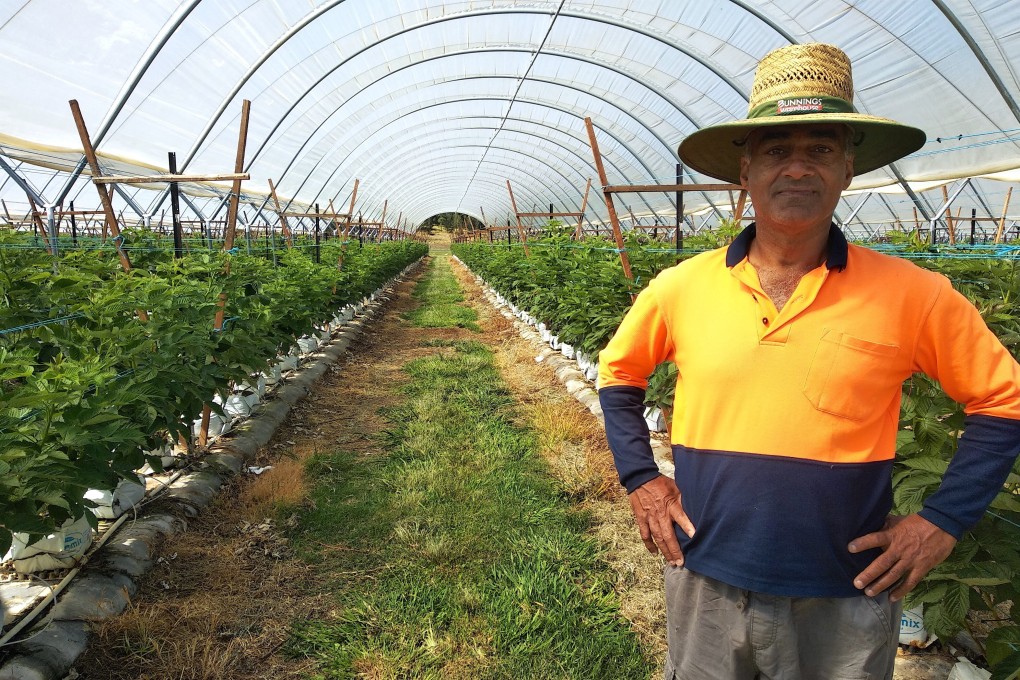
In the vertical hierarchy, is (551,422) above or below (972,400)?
below

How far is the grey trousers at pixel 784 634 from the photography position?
140cm

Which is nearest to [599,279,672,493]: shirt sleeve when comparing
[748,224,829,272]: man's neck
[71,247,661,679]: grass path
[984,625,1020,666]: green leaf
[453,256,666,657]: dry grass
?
[748,224,829,272]: man's neck

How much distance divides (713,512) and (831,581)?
266 mm

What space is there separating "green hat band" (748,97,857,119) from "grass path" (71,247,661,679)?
226 cm

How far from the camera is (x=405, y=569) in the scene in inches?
137

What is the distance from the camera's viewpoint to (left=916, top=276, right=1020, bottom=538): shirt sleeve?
1.30 metres

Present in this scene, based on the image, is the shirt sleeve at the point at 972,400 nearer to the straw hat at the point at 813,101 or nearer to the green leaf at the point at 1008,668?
the straw hat at the point at 813,101

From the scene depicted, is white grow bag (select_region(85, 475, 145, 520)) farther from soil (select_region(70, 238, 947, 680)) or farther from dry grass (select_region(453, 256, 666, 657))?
dry grass (select_region(453, 256, 666, 657))

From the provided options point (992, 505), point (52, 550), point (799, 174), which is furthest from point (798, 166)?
point (52, 550)

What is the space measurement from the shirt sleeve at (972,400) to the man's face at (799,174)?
294 millimetres

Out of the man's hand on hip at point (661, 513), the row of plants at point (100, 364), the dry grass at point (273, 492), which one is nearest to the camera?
the man's hand on hip at point (661, 513)

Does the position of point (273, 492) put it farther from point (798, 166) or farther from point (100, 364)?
point (798, 166)

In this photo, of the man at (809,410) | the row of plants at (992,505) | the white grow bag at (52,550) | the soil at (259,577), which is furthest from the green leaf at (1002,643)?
the white grow bag at (52,550)

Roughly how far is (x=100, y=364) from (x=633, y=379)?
7.87 ft
